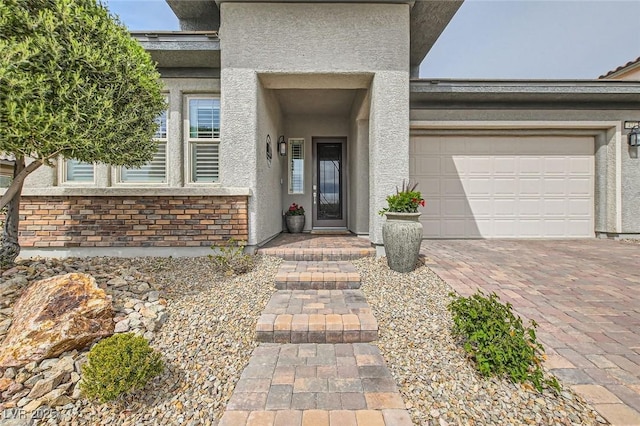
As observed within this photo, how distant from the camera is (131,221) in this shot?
13.9 feet

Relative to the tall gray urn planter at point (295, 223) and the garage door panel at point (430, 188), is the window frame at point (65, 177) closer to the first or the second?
the tall gray urn planter at point (295, 223)

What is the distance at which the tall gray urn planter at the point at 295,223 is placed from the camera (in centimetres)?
693

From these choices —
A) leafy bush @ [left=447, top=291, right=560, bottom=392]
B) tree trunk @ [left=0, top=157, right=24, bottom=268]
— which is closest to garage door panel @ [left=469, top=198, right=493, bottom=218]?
leafy bush @ [left=447, top=291, right=560, bottom=392]

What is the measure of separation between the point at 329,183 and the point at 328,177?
165 mm

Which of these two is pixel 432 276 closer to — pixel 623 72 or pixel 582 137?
pixel 582 137

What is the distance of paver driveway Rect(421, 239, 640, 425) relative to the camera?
5.85 feet

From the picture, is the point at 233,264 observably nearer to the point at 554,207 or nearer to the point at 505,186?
the point at 505,186

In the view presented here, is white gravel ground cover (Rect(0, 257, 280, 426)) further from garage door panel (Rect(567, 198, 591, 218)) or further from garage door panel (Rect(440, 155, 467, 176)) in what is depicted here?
garage door panel (Rect(567, 198, 591, 218))

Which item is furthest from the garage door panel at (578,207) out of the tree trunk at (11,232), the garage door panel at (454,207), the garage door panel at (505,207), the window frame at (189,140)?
the tree trunk at (11,232)

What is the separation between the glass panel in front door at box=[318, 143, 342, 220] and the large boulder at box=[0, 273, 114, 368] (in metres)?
5.56

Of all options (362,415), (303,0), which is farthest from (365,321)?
(303,0)

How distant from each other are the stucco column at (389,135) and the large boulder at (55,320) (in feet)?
11.6

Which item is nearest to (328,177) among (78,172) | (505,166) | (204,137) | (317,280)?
(204,137)

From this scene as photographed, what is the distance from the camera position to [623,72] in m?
7.84
